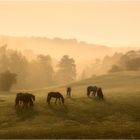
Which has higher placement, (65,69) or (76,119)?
(65,69)

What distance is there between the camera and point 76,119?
58500 mm

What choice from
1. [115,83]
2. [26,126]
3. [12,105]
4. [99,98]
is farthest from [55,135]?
[115,83]

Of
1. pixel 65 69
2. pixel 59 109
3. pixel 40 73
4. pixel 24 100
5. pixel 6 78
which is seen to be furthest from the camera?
pixel 65 69

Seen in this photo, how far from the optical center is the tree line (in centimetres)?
15375

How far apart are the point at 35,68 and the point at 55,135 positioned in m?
122

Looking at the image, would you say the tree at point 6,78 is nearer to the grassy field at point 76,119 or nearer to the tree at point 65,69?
the grassy field at point 76,119

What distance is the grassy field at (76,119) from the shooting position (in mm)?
A: 50719

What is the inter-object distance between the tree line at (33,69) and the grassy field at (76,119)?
73878 mm

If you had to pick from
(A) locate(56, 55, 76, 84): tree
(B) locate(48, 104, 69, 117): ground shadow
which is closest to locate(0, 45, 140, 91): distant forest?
(A) locate(56, 55, 76, 84): tree

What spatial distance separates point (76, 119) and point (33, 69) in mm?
111782

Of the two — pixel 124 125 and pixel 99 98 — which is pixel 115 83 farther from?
pixel 124 125

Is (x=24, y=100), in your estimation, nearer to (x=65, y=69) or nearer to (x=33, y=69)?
(x=33, y=69)

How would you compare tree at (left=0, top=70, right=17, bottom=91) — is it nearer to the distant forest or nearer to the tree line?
the tree line

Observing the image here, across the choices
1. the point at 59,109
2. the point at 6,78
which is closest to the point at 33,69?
the point at 6,78
